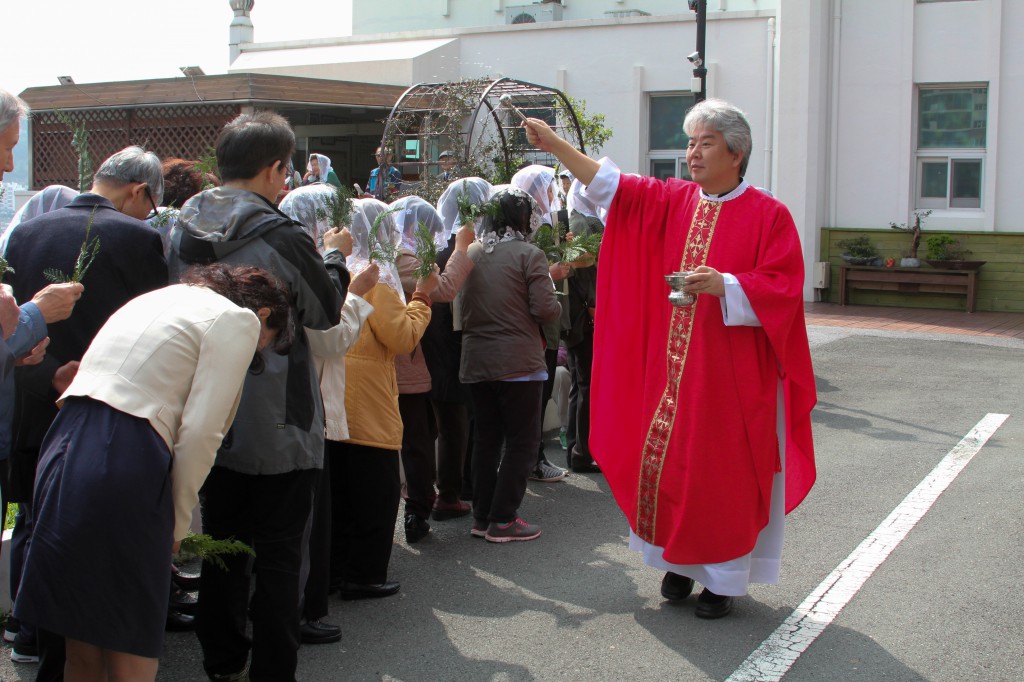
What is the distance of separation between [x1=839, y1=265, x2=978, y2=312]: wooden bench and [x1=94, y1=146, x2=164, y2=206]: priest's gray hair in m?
14.6

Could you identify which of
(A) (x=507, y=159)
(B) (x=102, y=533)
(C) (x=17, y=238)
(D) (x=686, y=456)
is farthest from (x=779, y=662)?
(A) (x=507, y=159)

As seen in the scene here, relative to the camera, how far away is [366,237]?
4.64 metres

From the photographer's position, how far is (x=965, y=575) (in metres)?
5.00

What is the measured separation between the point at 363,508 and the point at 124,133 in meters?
12.2

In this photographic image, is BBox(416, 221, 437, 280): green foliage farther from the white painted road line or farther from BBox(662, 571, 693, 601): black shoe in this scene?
the white painted road line

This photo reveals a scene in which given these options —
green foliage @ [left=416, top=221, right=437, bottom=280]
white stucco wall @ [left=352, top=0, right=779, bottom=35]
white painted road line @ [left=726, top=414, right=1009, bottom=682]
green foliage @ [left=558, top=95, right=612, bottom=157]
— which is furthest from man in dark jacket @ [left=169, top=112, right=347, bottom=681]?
white stucco wall @ [left=352, top=0, right=779, bottom=35]

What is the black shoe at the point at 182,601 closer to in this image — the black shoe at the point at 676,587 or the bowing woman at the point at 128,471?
the bowing woman at the point at 128,471

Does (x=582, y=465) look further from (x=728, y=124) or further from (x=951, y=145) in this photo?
(x=951, y=145)

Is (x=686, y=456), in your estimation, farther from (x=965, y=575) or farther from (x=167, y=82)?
(x=167, y=82)

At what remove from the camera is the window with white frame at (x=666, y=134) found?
19.6 m

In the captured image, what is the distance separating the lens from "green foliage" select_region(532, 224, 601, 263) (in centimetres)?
600

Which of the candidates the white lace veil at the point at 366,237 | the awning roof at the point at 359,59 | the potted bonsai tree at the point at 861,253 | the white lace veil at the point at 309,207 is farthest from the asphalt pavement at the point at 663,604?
the awning roof at the point at 359,59

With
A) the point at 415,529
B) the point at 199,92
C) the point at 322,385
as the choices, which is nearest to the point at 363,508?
the point at 322,385

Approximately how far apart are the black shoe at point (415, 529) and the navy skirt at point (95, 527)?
2846 mm
